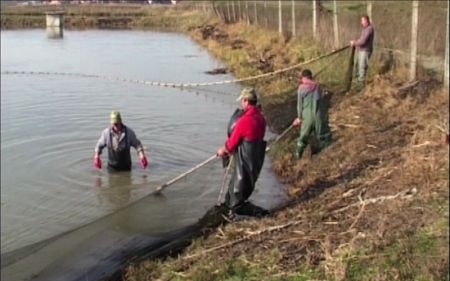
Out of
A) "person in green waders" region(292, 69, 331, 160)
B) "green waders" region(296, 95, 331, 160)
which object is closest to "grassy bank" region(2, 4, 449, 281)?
"green waders" region(296, 95, 331, 160)

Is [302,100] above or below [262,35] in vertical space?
below

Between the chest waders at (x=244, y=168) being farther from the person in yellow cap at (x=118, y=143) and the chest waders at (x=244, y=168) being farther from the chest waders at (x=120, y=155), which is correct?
the chest waders at (x=120, y=155)

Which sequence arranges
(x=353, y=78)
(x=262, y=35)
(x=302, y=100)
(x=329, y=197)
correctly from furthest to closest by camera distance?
(x=262, y=35) → (x=353, y=78) → (x=302, y=100) → (x=329, y=197)

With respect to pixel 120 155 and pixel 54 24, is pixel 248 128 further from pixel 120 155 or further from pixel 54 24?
pixel 54 24

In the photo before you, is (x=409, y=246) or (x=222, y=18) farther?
(x=222, y=18)

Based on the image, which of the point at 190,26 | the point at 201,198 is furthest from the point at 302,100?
the point at 190,26

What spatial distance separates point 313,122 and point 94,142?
635cm

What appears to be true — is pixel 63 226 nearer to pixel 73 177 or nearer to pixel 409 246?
pixel 73 177

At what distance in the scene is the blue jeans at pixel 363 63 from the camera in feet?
49.7

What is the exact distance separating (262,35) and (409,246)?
23.3 meters

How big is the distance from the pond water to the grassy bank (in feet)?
4.14

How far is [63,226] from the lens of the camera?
10078 millimetres

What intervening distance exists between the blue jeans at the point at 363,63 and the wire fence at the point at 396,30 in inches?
29.2

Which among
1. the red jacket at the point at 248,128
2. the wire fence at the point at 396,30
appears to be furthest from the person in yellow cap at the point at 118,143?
the wire fence at the point at 396,30
